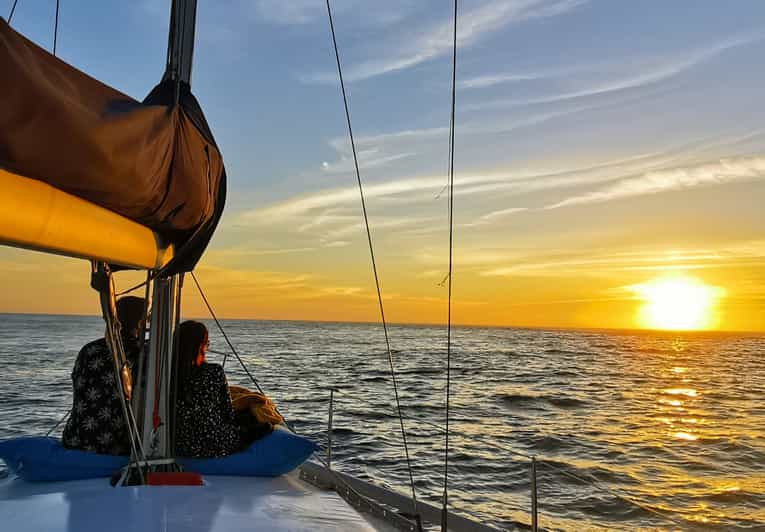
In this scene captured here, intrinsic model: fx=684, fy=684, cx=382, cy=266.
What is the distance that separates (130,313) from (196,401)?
0.61m

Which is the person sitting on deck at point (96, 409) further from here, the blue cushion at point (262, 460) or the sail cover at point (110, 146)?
the sail cover at point (110, 146)

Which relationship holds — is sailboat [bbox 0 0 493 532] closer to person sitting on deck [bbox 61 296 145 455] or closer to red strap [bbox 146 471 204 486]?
red strap [bbox 146 471 204 486]

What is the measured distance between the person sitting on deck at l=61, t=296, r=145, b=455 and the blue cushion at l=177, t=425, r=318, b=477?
14.3 inches

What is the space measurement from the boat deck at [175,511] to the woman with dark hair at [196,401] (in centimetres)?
65

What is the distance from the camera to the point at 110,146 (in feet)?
6.11

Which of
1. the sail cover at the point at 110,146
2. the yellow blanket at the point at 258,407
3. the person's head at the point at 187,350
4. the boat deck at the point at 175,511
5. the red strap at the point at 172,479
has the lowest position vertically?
the boat deck at the point at 175,511

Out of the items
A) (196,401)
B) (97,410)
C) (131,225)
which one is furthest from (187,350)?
(131,225)

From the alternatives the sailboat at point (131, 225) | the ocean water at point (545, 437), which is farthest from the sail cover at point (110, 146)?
the ocean water at point (545, 437)

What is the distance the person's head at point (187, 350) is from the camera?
357 centimetres

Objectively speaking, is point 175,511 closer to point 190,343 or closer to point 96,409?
point 190,343

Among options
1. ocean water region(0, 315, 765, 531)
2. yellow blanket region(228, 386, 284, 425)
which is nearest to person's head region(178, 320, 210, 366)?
yellow blanket region(228, 386, 284, 425)

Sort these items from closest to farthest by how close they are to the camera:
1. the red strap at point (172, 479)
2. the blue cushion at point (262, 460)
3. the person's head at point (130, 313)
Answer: the red strap at point (172, 479) < the blue cushion at point (262, 460) < the person's head at point (130, 313)

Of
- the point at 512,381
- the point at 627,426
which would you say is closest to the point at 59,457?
the point at 627,426

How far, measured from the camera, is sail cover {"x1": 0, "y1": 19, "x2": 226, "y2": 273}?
155cm
